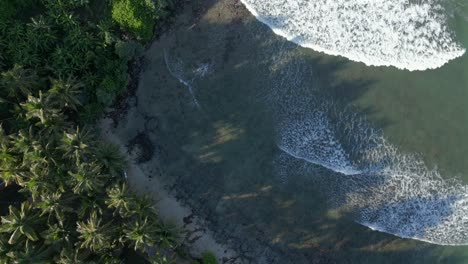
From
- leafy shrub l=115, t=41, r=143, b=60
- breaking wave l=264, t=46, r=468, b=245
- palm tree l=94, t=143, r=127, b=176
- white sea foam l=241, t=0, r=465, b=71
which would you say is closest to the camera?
palm tree l=94, t=143, r=127, b=176

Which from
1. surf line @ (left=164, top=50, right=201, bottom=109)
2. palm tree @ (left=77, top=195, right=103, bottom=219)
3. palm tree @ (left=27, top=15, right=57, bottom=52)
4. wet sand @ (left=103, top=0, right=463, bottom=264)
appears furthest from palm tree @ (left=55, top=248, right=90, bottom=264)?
palm tree @ (left=27, top=15, right=57, bottom=52)

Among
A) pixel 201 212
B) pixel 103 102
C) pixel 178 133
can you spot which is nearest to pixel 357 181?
pixel 201 212

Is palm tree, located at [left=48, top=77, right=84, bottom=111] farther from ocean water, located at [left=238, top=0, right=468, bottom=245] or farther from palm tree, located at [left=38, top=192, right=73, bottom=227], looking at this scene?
ocean water, located at [left=238, top=0, right=468, bottom=245]

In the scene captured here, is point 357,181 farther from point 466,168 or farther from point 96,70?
point 96,70

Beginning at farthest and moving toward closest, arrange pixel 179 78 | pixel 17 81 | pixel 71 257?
1. pixel 179 78
2. pixel 17 81
3. pixel 71 257

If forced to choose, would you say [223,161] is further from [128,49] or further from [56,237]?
[56,237]

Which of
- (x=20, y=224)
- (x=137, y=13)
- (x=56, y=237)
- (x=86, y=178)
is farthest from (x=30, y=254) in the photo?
(x=137, y=13)
